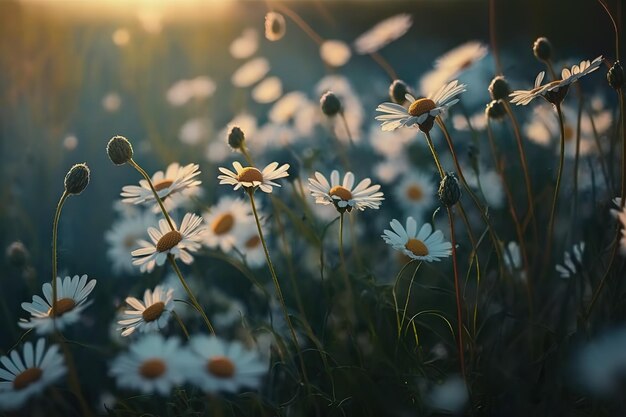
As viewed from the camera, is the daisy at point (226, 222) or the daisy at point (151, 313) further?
the daisy at point (226, 222)

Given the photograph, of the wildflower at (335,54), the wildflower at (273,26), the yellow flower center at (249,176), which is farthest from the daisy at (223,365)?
the wildflower at (335,54)

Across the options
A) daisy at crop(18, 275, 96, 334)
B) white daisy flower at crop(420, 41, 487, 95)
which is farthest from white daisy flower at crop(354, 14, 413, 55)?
daisy at crop(18, 275, 96, 334)

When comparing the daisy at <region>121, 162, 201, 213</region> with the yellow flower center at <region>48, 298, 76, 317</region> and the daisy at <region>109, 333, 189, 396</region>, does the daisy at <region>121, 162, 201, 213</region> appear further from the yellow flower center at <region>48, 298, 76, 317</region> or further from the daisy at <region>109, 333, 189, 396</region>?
the daisy at <region>109, 333, 189, 396</region>

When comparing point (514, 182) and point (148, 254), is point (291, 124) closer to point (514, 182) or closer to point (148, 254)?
point (514, 182)

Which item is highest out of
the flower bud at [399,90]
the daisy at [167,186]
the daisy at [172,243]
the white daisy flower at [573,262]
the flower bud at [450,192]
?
the daisy at [167,186]

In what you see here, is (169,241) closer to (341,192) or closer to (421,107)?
(341,192)

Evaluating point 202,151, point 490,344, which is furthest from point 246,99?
point 490,344

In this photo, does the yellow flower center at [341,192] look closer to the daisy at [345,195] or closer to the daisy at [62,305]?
the daisy at [345,195]
